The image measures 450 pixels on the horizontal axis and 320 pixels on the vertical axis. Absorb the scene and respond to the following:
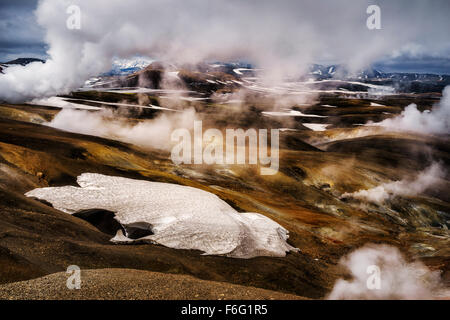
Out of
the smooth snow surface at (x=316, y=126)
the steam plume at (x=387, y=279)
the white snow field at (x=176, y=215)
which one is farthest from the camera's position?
the smooth snow surface at (x=316, y=126)

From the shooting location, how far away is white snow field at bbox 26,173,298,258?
2314 cm

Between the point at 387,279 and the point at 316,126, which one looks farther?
the point at 316,126

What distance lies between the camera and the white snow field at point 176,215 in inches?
911

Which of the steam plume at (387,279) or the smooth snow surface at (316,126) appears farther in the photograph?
the smooth snow surface at (316,126)

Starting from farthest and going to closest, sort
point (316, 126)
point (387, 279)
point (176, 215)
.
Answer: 1. point (316, 126)
2. point (176, 215)
3. point (387, 279)

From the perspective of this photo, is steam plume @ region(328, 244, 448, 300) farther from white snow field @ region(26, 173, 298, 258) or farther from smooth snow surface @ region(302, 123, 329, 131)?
smooth snow surface @ region(302, 123, 329, 131)

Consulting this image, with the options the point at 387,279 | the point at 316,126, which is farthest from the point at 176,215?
the point at 316,126

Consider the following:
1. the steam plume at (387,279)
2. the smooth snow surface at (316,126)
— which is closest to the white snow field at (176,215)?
the steam plume at (387,279)

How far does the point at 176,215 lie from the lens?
2633 centimetres

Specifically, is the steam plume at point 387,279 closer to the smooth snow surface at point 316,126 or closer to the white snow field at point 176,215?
the white snow field at point 176,215

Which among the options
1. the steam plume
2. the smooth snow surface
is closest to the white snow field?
the steam plume

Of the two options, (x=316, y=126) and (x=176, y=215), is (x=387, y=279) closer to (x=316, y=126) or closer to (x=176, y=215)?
(x=176, y=215)

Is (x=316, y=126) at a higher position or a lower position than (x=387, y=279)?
higher
